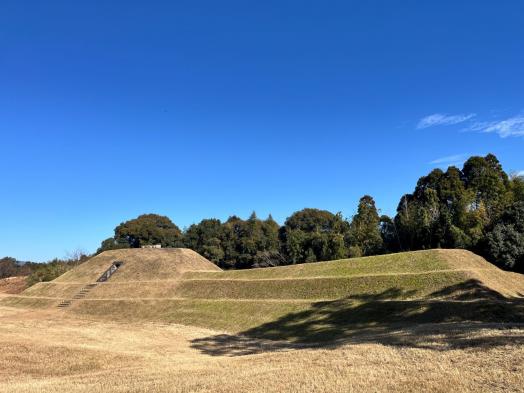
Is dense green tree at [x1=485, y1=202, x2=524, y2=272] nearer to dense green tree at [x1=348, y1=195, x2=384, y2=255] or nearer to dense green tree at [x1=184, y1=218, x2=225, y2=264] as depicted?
dense green tree at [x1=348, y1=195, x2=384, y2=255]

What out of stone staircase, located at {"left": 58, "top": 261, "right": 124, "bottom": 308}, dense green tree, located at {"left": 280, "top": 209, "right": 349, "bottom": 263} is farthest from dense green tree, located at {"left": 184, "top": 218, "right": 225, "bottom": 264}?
stone staircase, located at {"left": 58, "top": 261, "right": 124, "bottom": 308}

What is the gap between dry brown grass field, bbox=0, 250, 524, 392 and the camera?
10.8 m

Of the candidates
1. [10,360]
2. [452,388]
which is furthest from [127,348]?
[452,388]

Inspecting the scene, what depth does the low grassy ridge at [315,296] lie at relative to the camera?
23.8 metres

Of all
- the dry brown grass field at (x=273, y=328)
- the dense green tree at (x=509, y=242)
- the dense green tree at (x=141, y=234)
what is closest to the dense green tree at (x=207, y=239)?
the dense green tree at (x=141, y=234)

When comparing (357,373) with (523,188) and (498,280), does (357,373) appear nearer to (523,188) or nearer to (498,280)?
(498,280)

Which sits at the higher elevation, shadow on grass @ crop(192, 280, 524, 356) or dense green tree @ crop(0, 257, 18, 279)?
dense green tree @ crop(0, 257, 18, 279)

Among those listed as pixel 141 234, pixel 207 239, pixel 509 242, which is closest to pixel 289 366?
pixel 509 242

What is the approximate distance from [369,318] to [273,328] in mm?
6238

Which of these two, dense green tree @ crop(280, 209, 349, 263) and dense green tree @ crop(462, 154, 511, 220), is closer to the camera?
dense green tree @ crop(280, 209, 349, 263)

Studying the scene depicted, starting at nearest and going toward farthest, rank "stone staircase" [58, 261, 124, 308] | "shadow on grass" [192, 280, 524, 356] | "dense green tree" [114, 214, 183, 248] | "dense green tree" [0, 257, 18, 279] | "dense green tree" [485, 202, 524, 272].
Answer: "shadow on grass" [192, 280, 524, 356]
"dense green tree" [485, 202, 524, 272]
"stone staircase" [58, 261, 124, 308]
"dense green tree" [114, 214, 183, 248]
"dense green tree" [0, 257, 18, 279]

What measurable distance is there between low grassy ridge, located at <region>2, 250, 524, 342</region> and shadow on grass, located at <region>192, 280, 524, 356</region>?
6 centimetres

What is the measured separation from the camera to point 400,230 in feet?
176

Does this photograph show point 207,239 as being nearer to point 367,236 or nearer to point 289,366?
point 367,236
